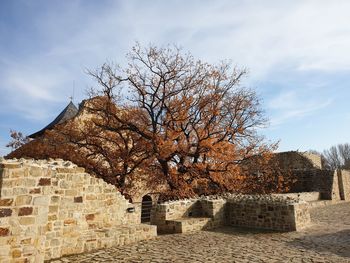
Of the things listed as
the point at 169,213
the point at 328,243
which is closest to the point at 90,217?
the point at 169,213

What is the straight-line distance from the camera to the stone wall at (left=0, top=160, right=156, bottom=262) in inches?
201

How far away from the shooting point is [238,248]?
296 inches

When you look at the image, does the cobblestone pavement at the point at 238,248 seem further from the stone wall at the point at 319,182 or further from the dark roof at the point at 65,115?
the dark roof at the point at 65,115

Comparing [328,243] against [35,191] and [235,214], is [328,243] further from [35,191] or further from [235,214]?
[35,191]

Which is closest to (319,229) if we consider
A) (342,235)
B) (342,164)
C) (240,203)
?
(342,235)

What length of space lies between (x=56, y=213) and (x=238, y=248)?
15.2 ft

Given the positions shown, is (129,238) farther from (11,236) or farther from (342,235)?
(342,235)

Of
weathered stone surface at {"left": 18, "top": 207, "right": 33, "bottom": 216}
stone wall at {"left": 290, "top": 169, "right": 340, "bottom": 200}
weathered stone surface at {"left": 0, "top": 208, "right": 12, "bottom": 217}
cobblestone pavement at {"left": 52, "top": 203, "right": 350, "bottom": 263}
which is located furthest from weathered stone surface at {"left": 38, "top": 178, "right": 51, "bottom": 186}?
stone wall at {"left": 290, "top": 169, "right": 340, "bottom": 200}

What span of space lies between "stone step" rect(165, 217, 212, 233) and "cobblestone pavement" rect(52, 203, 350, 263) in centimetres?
43

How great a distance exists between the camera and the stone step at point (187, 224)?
32.7ft

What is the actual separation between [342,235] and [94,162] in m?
12.8

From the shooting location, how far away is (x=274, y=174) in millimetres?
23031

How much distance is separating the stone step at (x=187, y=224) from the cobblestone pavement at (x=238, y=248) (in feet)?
1.43

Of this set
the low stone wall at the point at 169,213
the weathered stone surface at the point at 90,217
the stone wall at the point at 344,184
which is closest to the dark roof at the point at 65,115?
the low stone wall at the point at 169,213
